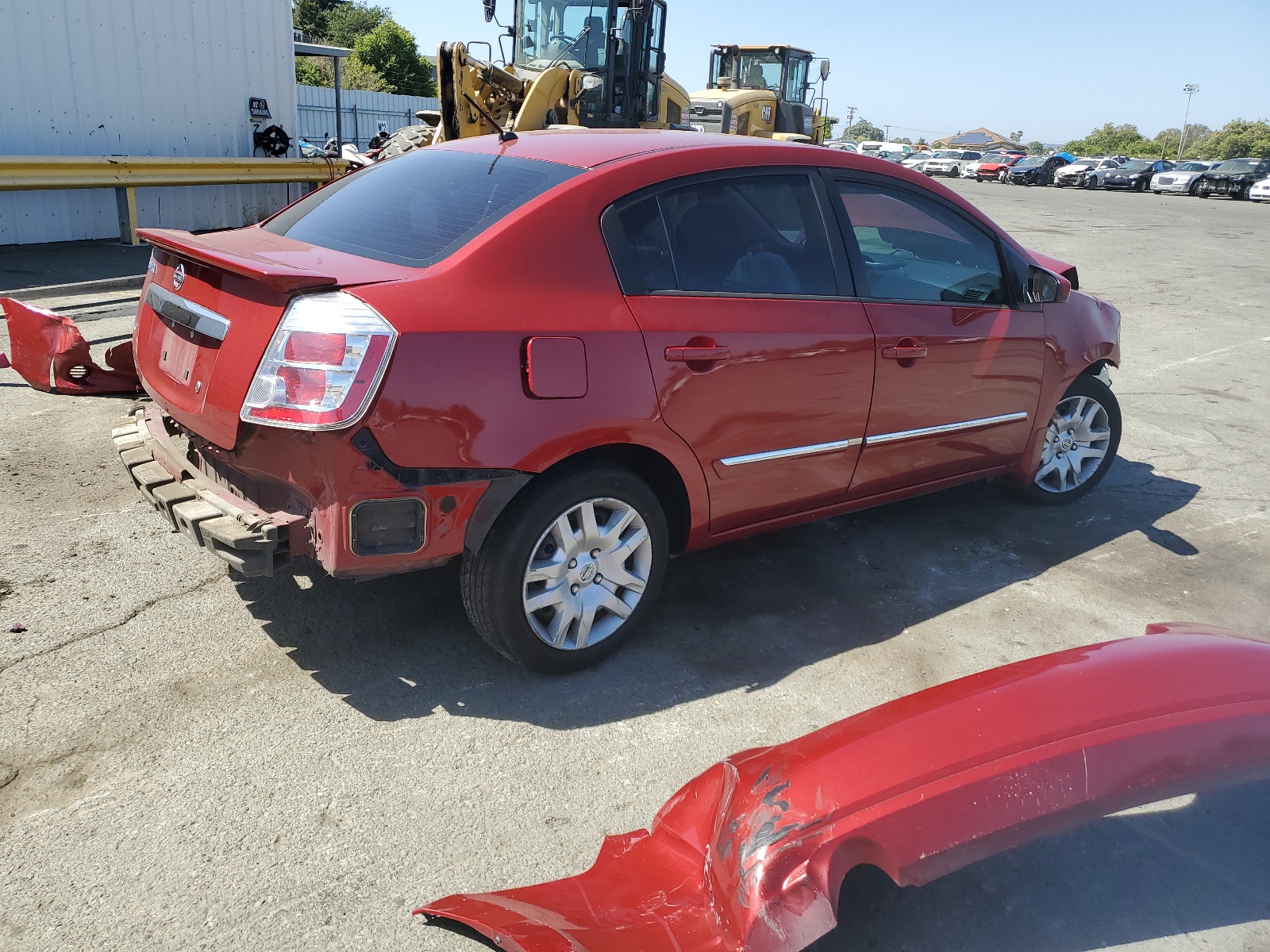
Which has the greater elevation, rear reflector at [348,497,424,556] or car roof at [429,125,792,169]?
car roof at [429,125,792,169]

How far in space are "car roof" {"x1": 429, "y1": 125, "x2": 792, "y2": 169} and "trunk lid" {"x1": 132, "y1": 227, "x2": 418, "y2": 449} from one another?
0.77 m

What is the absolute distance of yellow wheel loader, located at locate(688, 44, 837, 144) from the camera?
67.5ft

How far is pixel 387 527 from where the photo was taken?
114 inches

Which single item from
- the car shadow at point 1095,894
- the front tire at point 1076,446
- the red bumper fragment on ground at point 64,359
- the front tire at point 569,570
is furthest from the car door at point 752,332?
the red bumper fragment on ground at point 64,359

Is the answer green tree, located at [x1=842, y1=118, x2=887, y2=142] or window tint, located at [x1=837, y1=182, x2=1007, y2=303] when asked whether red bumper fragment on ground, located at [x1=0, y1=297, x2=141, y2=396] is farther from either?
green tree, located at [x1=842, y1=118, x2=887, y2=142]

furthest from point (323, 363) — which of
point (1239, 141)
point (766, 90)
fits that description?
point (1239, 141)

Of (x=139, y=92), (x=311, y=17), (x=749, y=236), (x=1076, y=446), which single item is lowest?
(x=1076, y=446)

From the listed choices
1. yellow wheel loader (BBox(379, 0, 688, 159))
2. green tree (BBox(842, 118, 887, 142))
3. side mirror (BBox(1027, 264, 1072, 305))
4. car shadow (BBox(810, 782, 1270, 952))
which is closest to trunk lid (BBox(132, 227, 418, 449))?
car shadow (BBox(810, 782, 1270, 952))

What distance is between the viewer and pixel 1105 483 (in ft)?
18.9

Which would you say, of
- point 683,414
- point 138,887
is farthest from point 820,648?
point 138,887

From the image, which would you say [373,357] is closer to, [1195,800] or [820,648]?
[820,648]

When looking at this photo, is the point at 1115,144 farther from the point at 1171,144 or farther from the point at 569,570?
the point at 569,570

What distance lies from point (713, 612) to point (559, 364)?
4.40 ft

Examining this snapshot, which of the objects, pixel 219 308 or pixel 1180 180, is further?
pixel 1180 180
